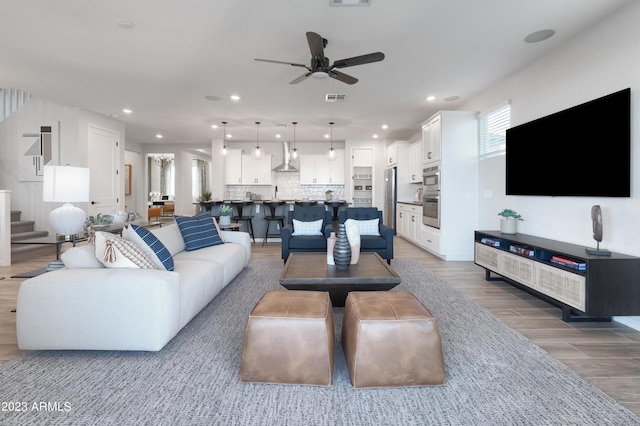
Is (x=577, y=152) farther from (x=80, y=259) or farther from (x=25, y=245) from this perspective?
(x=25, y=245)

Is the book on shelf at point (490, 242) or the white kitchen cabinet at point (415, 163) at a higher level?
the white kitchen cabinet at point (415, 163)

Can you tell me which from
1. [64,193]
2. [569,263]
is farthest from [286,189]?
[569,263]

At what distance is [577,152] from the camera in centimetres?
316

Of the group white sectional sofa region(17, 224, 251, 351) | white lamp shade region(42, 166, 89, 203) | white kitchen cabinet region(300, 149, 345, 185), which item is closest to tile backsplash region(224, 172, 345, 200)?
white kitchen cabinet region(300, 149, 345, 185)

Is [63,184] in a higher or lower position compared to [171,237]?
higher

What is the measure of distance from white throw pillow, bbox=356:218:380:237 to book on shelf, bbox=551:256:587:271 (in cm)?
239

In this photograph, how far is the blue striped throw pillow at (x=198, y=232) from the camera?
3754 mm

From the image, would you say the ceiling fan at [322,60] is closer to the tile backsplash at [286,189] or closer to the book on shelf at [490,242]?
the book on shelf at [490,242]

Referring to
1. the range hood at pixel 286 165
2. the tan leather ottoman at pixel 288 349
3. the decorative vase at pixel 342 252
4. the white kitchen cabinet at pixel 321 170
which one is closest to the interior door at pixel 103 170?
the range hood at pixel 286 165

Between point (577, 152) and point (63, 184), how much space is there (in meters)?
4.88

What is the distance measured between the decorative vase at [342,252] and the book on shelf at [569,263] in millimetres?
1858

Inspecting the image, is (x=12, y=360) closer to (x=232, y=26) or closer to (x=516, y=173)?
(x=232, y=26)

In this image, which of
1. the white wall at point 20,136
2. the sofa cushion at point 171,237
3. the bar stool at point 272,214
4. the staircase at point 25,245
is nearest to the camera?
the sofa cushion at point 171,237

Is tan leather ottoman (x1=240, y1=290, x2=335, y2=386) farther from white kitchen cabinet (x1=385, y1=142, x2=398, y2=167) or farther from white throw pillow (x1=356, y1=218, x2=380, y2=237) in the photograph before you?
white kitchen cabinet (x1=385, y1=142, x2=398, y2=167)
